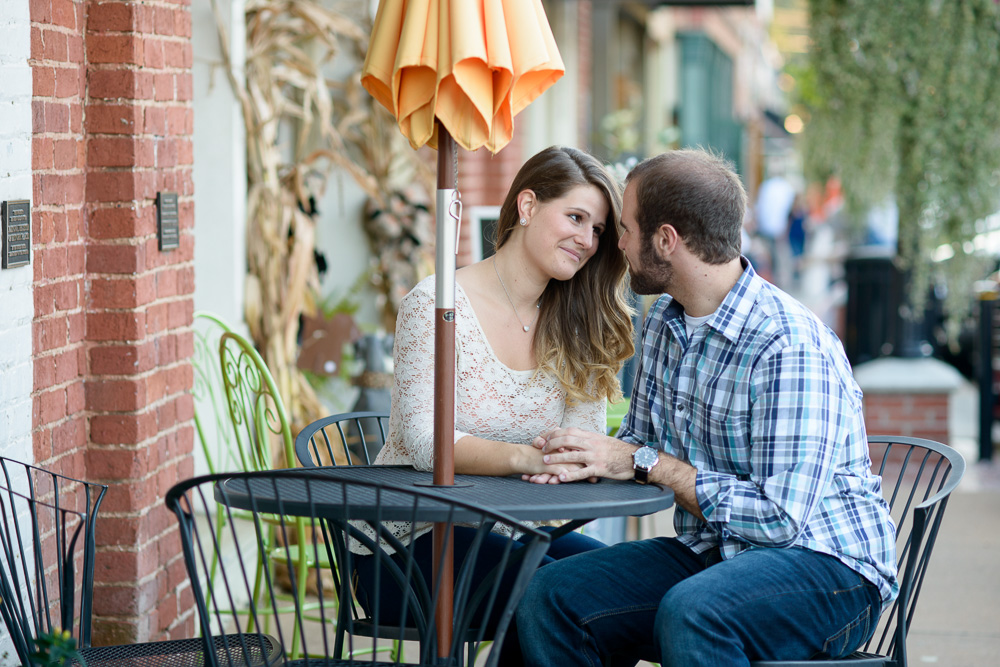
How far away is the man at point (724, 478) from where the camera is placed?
7.21 ft

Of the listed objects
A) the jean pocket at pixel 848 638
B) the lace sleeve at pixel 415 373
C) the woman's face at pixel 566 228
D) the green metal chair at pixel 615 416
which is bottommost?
the jean pocket at pixel 848 638

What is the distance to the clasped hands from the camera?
230cm

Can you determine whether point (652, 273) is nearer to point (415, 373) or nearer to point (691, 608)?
point (415, 373)

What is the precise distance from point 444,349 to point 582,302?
2.50 feet

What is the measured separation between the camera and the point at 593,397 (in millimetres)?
2721

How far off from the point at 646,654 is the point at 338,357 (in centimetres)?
268

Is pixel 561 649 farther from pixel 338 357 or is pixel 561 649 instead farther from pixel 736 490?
pixel 338 357

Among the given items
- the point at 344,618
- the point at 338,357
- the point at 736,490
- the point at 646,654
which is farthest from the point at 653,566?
the point at 338,357

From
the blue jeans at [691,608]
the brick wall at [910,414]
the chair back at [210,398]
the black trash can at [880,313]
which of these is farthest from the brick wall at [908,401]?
the blue jeans at [691,608]

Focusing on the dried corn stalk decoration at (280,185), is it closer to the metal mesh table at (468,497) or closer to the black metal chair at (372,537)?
the black metal chair at (372,537)

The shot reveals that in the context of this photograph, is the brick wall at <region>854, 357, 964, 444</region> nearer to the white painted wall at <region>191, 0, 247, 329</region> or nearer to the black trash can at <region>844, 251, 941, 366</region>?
the black trash can at <region>844, 251, 941, 366</region>

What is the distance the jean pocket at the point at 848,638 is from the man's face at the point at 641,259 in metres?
0.80

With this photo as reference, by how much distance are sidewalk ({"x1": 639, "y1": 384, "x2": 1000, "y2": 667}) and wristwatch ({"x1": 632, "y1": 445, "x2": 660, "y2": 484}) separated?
160cm

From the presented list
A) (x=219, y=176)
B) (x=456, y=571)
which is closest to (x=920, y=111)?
(x=219, y=176)
